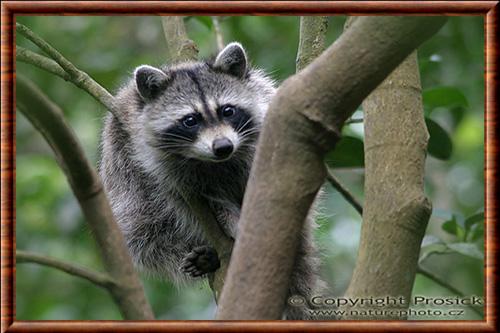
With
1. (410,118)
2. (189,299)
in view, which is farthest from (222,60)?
(189,299)

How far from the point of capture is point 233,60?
464 cm

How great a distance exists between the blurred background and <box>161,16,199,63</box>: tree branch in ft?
1.29

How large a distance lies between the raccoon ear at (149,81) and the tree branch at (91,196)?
1.98 m

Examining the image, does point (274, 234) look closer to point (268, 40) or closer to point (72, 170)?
point (72, 170)

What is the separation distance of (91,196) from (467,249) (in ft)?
7.24

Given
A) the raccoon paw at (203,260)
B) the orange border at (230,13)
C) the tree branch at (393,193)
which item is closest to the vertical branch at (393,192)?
the tree branch at (393,193)

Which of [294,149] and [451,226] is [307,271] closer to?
[451,226]

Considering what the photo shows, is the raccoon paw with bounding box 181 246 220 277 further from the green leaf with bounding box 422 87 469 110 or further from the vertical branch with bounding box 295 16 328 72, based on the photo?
the green leaf with bounding box 422 87 469 110

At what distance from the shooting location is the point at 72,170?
2438 mm

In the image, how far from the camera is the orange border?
276 centimetres

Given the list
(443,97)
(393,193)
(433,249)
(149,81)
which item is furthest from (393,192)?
A: (149,81)

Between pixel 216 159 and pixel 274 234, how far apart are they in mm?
1744

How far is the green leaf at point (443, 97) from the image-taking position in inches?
181

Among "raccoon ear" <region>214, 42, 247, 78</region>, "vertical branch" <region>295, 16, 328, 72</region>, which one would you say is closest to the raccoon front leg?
"vertical branch" <region>295, 16, 328, 72</region>
